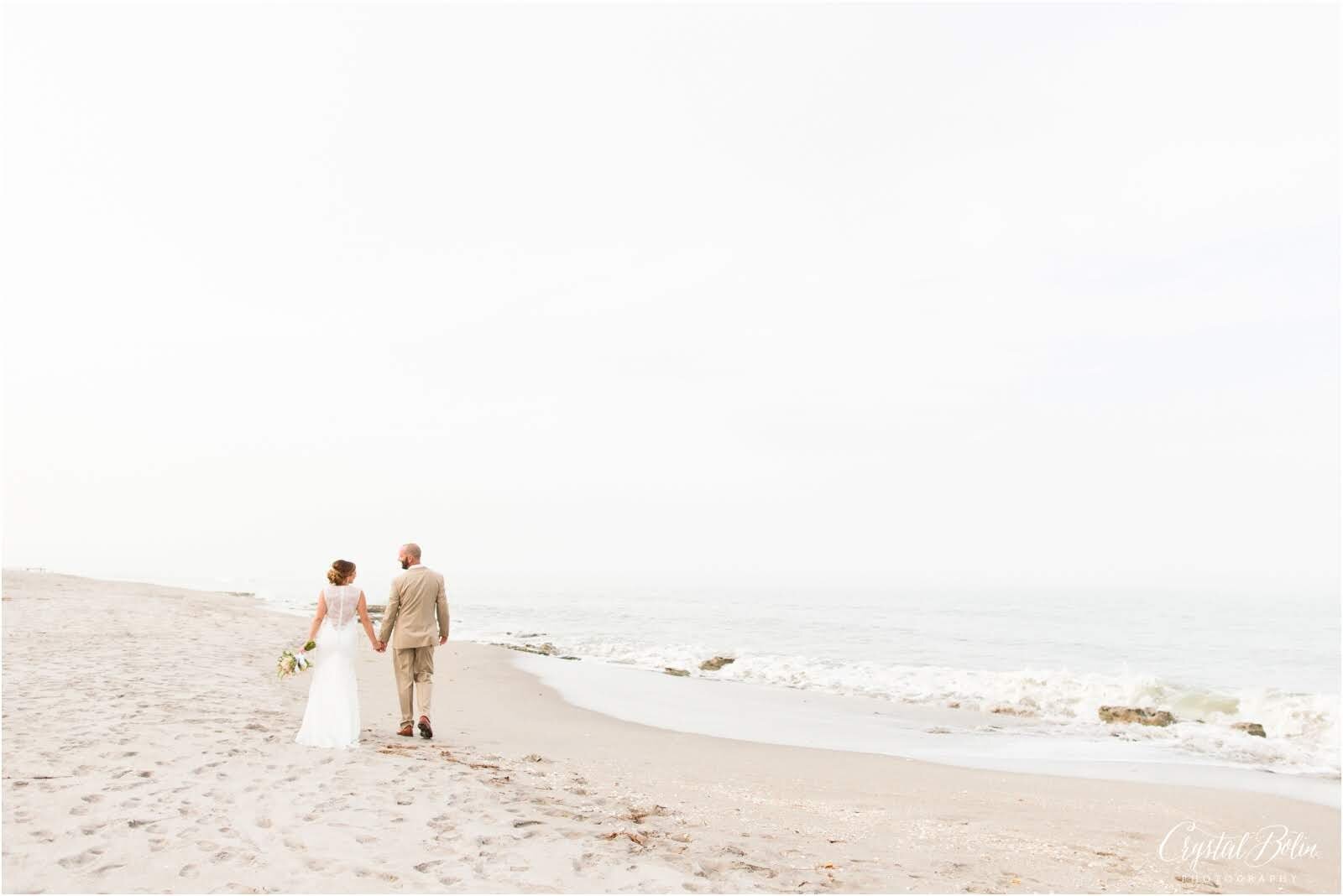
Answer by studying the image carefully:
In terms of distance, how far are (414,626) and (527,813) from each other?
402 centimetres

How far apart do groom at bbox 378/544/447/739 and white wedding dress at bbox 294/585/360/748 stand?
0.55 m

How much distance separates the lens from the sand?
5.27 metres

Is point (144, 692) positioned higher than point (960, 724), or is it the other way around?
point (144, 692)

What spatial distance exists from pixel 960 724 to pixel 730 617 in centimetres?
3115

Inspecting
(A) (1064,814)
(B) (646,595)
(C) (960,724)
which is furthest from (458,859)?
(B) (646,595)

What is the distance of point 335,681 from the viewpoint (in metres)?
8.91

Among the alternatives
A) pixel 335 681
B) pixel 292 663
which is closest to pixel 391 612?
pixel 335 681

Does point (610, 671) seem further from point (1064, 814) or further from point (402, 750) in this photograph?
point (1064, 814)

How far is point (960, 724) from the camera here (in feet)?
48.6

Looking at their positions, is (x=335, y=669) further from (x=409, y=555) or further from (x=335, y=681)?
(x=409, y=555)

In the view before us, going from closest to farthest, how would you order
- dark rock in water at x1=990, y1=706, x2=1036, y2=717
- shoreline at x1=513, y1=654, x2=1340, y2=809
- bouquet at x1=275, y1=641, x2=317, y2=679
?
bouquet at x1=275, y1=641, x2=317, y2=679, shoreline at x1=513, y1=654, x2=1340, y2=809, dark rock in water at x1=990, y1=706, x2=1036, y2=717

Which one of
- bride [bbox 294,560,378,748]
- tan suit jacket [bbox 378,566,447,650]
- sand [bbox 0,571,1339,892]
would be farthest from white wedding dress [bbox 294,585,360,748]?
tan suit jacket [bbox 378,566,447,650]

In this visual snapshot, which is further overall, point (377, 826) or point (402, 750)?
point (402, 750)

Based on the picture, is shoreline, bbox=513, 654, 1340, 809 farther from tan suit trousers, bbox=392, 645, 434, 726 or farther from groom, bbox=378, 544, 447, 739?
groom, bbox=378, 544, 447, 739
